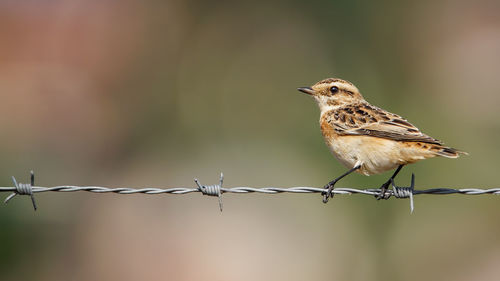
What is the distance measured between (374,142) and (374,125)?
0.28 meters

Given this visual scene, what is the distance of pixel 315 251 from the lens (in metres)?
13.4

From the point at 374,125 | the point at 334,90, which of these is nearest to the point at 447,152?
the point at 374,125

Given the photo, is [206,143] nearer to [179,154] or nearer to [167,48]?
[179,154]

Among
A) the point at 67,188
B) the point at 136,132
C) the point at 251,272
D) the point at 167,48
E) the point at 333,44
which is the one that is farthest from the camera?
the point at 167,48

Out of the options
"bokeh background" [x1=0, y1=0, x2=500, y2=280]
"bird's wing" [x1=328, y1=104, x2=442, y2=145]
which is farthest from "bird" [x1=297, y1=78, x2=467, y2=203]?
"bokeh background" [x1=0, y1=0, x2=500, y2=280]

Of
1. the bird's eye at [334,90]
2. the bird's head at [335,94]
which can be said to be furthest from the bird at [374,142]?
the bird's eye at [334,90]

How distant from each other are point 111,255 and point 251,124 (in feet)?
22.8

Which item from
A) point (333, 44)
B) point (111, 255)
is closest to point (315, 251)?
point (111, 255)

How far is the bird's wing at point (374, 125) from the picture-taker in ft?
22.5

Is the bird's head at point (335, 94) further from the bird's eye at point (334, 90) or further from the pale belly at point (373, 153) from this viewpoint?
the pale belly at point (373, 153)

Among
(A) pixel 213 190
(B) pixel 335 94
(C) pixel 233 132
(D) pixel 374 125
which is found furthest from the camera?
(C) pixel 233 132

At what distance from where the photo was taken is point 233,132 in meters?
19.0

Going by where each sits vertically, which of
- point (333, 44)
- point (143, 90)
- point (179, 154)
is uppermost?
point (333, 44)

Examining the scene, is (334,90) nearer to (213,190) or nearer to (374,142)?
(374,142)
